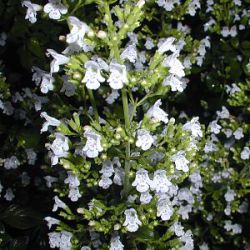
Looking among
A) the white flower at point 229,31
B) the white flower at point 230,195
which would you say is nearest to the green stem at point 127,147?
the white flower at point 230,195

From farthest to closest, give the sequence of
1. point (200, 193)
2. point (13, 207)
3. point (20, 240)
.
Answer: point (200, 193) < point (13, 207) < point (20, 240)

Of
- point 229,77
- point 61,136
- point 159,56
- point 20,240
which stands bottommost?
point 20,240

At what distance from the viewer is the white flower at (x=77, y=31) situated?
125cm

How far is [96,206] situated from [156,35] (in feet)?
3.18

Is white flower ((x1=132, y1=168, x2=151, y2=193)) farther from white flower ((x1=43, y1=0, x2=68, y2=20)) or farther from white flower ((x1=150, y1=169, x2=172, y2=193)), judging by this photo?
white flower ((x1=43, y1=0, x2=68, y2=20))

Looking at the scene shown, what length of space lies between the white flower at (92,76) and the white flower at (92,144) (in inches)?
5.9

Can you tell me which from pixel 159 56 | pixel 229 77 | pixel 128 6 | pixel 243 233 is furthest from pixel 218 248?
pixel 128 6

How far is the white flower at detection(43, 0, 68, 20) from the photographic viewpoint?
1.36 meters

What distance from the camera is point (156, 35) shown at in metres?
2.14

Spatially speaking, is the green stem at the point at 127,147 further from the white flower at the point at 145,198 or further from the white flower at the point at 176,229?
the white flower at the point at 176,229

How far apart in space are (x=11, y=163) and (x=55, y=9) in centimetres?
92

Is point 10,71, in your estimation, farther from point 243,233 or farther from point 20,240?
point 243,233

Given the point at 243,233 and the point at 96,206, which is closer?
the point at 96,206

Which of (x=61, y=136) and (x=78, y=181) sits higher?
(x=61, y=136)
